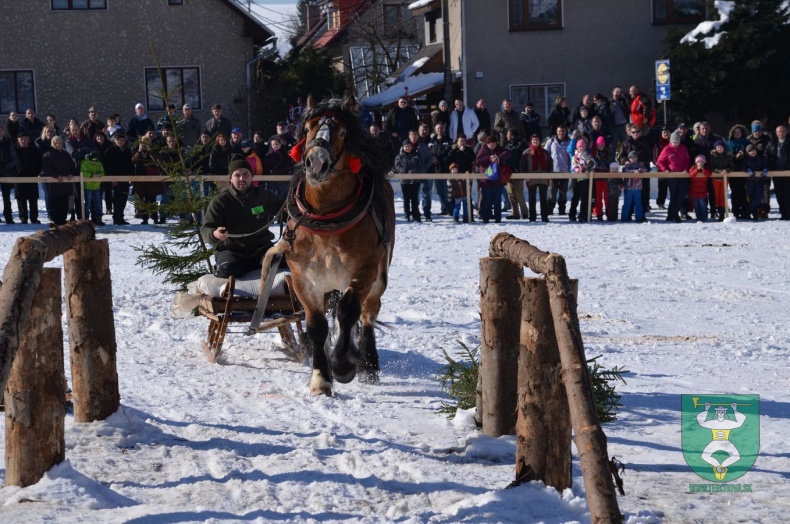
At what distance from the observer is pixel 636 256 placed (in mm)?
14906

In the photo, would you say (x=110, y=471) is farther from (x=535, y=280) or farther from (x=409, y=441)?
(x=535, y=280)

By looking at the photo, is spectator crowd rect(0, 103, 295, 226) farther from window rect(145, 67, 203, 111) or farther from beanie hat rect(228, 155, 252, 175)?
window rect(145, 67, 203, 111)

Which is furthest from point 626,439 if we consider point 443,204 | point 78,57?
point 78,57

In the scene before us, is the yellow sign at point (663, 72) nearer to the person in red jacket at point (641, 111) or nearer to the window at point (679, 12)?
the person in red jacket at point (641, 111)

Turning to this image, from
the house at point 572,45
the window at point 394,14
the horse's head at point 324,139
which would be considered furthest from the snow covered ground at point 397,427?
the window at point 394,14

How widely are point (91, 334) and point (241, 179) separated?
3.24 meters

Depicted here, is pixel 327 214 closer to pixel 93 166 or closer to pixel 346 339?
pixel 346 339

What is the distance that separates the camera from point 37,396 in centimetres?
496

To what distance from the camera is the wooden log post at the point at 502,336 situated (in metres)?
5.66

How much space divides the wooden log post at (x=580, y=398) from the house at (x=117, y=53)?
26874 mm

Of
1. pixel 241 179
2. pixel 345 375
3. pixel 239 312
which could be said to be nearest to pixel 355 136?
pixel 345 375

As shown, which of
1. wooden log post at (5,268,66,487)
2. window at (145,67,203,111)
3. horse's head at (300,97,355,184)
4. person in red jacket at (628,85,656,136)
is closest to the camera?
wooden log post at (5,268,66,487)

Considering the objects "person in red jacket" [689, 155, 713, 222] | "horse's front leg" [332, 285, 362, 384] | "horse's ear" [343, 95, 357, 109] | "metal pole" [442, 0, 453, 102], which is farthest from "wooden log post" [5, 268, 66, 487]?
"metal pole" [442, 0, 453, 102]

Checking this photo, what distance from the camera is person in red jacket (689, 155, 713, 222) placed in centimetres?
1994
